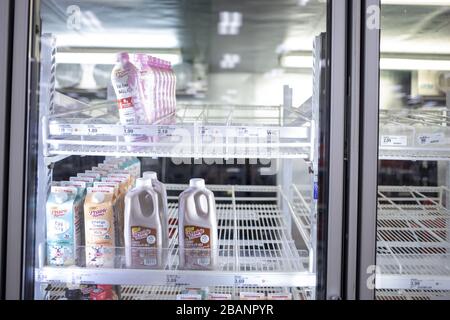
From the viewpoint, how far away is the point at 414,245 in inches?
65.1

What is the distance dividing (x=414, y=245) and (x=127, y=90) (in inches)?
46.2

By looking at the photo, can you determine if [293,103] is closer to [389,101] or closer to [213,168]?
[389,101]

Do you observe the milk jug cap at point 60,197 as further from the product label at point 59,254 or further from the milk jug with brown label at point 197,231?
the milk jug with brown label at point 197,231

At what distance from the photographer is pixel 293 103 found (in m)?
2.17

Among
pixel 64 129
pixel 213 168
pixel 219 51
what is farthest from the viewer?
pixel 219 51

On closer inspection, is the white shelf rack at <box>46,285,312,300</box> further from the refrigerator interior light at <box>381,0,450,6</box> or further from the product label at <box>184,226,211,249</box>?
the refrigerator interior light at <box>381,0,450,6</box>

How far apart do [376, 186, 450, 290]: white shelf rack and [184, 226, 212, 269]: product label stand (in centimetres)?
55

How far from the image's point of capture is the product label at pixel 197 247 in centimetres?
150

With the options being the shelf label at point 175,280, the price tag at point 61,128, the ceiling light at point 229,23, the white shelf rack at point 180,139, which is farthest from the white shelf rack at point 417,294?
the ceiling light at point 229,23

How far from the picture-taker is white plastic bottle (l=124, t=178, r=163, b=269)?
4.85 feet

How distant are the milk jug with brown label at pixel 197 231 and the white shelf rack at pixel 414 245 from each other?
539mm

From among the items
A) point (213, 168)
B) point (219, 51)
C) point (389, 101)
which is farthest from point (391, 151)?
point (219, 51)

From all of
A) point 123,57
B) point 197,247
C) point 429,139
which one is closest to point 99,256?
point 197,247

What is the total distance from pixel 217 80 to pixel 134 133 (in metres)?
5.46
